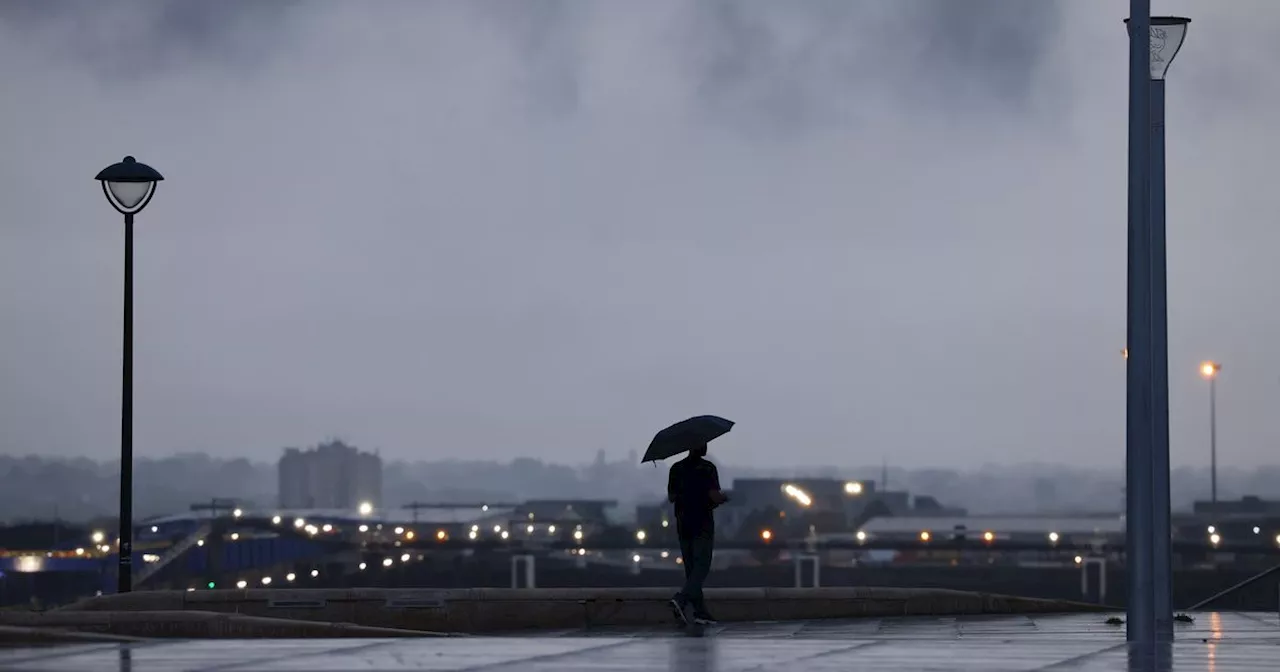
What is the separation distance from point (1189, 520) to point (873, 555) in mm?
35431

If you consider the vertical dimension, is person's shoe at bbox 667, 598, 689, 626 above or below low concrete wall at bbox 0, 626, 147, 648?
below

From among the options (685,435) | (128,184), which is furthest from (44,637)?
(128,184)

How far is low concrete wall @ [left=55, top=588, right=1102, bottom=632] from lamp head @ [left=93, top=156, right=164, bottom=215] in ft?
16.0

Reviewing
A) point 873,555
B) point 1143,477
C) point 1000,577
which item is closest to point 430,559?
point 873,555

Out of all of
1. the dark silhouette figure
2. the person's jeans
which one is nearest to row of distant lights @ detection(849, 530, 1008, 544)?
the person's jeans

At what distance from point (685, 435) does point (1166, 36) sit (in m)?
5.95

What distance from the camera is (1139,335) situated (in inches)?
527

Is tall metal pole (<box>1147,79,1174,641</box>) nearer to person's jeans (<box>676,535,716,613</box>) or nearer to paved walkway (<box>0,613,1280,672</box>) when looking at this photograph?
paved walkway (<box>0,613,1280,672</box>)

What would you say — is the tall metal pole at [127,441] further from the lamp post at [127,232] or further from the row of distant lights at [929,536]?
the row of distant lights at [929,536]

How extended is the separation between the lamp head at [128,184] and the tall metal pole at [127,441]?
17cm

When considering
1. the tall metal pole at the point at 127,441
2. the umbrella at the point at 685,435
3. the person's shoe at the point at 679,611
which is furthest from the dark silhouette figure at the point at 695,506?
the tall metal pole at the point at 127,441

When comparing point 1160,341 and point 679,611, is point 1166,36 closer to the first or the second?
point 1160,341

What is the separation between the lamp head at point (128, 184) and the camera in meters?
21.9

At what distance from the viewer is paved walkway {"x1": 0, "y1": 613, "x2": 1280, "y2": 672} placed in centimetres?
1217
